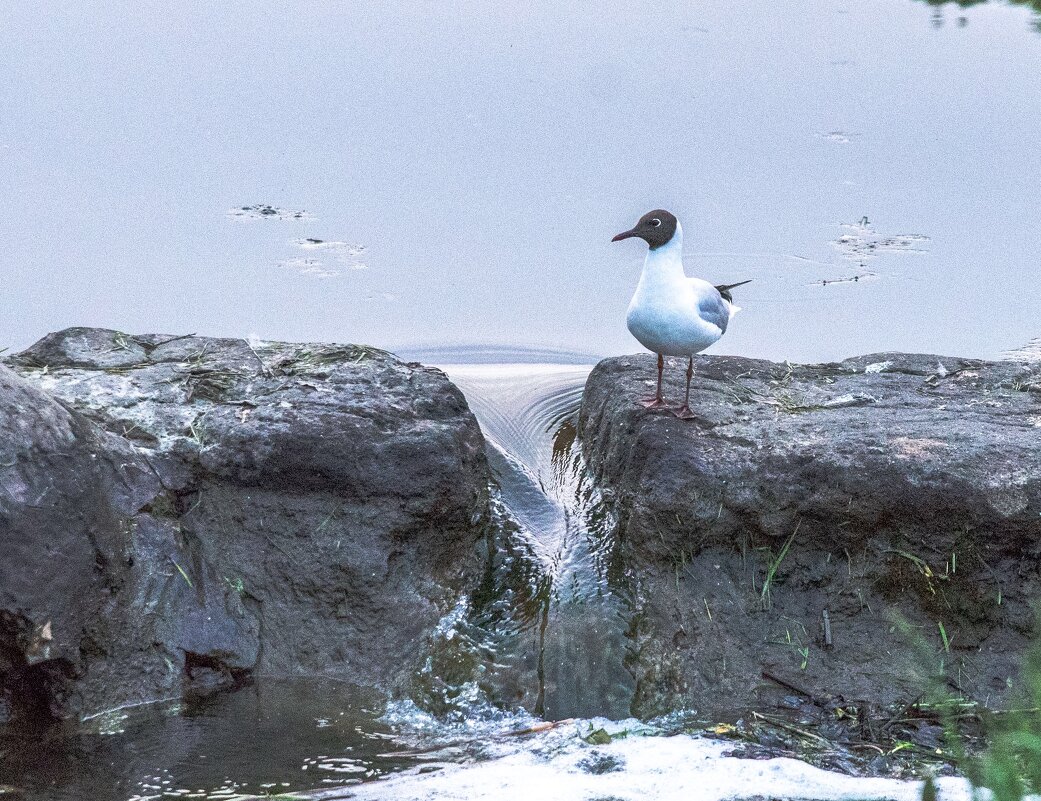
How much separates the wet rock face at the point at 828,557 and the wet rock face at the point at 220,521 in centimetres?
92

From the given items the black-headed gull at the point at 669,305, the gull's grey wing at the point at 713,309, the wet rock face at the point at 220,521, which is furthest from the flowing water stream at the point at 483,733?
the gull's grey wing at the point at 713,309

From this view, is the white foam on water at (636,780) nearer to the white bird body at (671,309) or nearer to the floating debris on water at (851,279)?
the white bird body at (671,309)

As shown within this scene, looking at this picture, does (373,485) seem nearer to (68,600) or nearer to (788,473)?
(68,600)

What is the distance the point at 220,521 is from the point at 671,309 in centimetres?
217

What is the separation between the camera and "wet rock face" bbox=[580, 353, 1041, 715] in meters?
4.62

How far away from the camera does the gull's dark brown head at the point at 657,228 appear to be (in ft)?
17.5

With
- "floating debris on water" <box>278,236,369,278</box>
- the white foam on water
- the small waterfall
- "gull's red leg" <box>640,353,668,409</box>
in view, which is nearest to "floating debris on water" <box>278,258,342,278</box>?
"floating debris on water" <box>278,236,369,278</box>

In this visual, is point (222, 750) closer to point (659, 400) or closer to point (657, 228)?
point (659, 400)

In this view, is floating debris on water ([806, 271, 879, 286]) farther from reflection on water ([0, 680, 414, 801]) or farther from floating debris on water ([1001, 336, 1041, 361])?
reflection on water ([0, 680, 414, 801])

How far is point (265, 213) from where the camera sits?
335 inches

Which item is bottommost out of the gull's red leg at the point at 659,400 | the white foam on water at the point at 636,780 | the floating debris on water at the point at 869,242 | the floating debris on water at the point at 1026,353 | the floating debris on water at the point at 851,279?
the white foam on water at the point at 636,780

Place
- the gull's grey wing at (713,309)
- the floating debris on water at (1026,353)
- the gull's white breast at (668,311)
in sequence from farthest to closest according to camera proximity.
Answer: the floating debris on water at (1026,353)
the gull's grey wing at (713,309)
the gull's white breast at (668,311)

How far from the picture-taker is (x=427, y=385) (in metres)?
5.38

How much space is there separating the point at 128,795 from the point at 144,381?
2001mm
